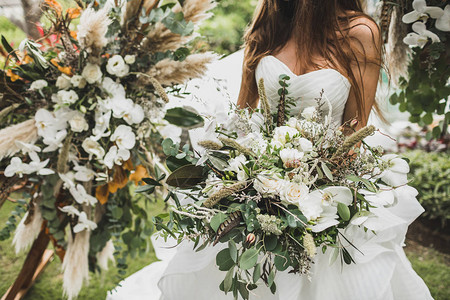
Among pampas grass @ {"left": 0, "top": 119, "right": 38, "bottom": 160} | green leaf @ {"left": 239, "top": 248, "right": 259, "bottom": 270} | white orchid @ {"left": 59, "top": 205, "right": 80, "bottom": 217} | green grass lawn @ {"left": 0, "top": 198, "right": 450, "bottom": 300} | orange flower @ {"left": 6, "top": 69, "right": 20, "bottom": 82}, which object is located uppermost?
orange flower @ {"left": 6, "top": 69, "right": 20, "bottom": 82}

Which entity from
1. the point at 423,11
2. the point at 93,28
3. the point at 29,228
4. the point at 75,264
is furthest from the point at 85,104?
the point at 423,11

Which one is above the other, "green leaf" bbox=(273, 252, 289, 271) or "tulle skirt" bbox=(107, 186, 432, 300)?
"green leaf" bbox=(273, 252, 289, 271)

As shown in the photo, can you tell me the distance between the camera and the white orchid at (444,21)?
129cm

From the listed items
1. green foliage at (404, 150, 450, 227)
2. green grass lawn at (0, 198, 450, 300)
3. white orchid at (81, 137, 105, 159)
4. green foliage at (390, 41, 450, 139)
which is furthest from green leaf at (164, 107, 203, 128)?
green foliage at (404, 150, 450, 227)

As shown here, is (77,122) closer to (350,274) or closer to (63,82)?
(63,82)

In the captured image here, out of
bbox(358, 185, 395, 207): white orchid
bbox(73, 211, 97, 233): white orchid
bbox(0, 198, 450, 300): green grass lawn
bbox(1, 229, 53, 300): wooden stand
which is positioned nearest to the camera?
bbox(358, 185, 395, 207): white orchid

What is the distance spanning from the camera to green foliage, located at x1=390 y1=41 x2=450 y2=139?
1.48 m

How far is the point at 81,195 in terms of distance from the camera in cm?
143

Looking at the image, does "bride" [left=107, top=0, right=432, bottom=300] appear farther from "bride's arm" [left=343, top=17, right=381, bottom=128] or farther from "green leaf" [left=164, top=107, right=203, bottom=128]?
"green leaf" [left=164, top=107, right=203, bottom=128]

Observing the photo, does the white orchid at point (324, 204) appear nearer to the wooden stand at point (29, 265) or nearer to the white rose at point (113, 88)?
→ the white rose at point (113, 88)

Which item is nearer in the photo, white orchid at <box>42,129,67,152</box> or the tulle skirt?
the tulle skirt

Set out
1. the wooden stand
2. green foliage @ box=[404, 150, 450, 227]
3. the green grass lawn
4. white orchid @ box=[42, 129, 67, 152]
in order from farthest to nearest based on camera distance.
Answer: green foliage @ box=[404, 150, 450, 227] < the green grass lawn < the wooden stand < white orchid @ box=[42, 129, 67, 152]

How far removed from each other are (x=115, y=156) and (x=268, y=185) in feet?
2.40

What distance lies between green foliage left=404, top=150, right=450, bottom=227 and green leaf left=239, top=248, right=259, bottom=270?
2.46 meters
